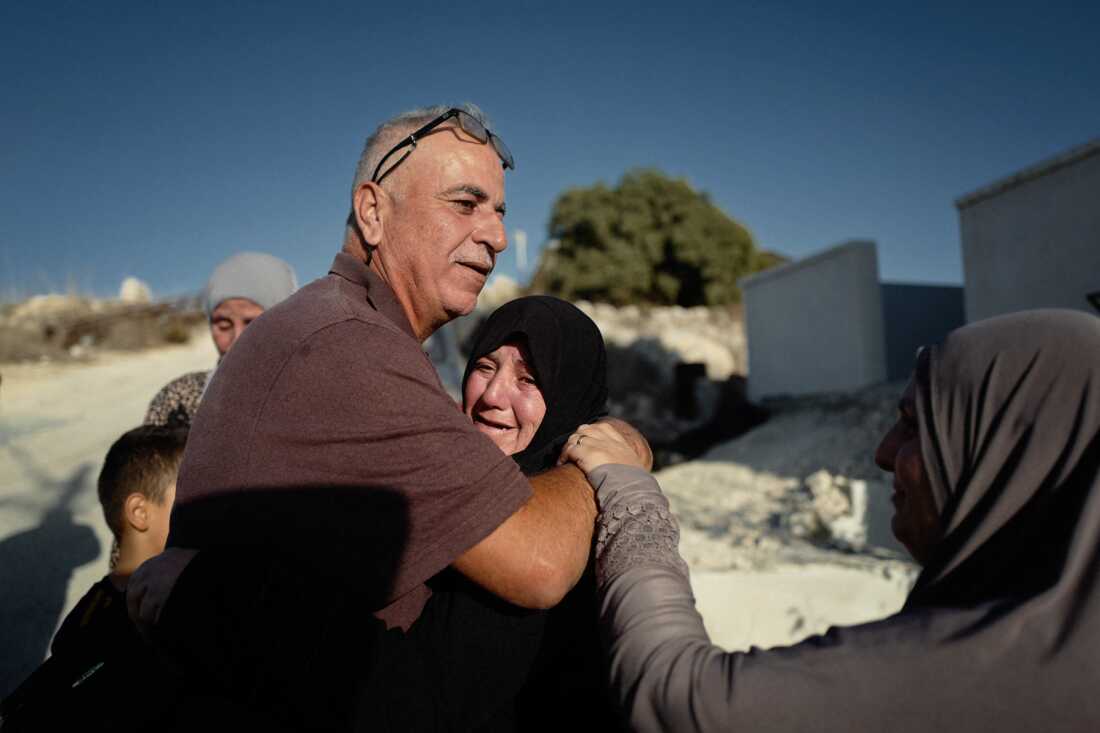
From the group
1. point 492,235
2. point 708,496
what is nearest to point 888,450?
point 492,235

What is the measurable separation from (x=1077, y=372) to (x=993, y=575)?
0.34 meters

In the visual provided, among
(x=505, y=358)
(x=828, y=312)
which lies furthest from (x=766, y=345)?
(x=505, y=358)

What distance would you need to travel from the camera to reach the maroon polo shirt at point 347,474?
4.10 feet

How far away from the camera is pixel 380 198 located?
187 cm

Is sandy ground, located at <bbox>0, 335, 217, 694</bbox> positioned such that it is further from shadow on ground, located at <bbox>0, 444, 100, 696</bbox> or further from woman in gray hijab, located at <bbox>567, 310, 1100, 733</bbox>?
woman in gray hijab, located at <bbox>567, 310, 1100, 733</bbox>

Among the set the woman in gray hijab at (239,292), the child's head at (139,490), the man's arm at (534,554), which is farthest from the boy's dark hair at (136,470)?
the man's arm at (534,554)

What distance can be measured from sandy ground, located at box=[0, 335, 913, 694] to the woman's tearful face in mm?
2607

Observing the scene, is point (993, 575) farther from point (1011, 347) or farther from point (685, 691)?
point (685, 691)

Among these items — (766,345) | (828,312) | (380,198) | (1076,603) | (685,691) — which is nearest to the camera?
(1076,603)

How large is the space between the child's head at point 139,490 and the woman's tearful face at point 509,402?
1.13 metres

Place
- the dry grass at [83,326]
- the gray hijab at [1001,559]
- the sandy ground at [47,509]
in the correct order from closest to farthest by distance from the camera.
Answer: the gray hijab at [1001,559], the sandy ground at [47,509], the dry grass at [83,326]

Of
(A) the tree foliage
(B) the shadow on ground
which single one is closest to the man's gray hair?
(B) the shadow on ground

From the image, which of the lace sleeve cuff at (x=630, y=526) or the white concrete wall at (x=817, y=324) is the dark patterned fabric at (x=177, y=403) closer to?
the lace sleeve cuff at (x=630, y=526)

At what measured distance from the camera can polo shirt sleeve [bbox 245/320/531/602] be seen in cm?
125
